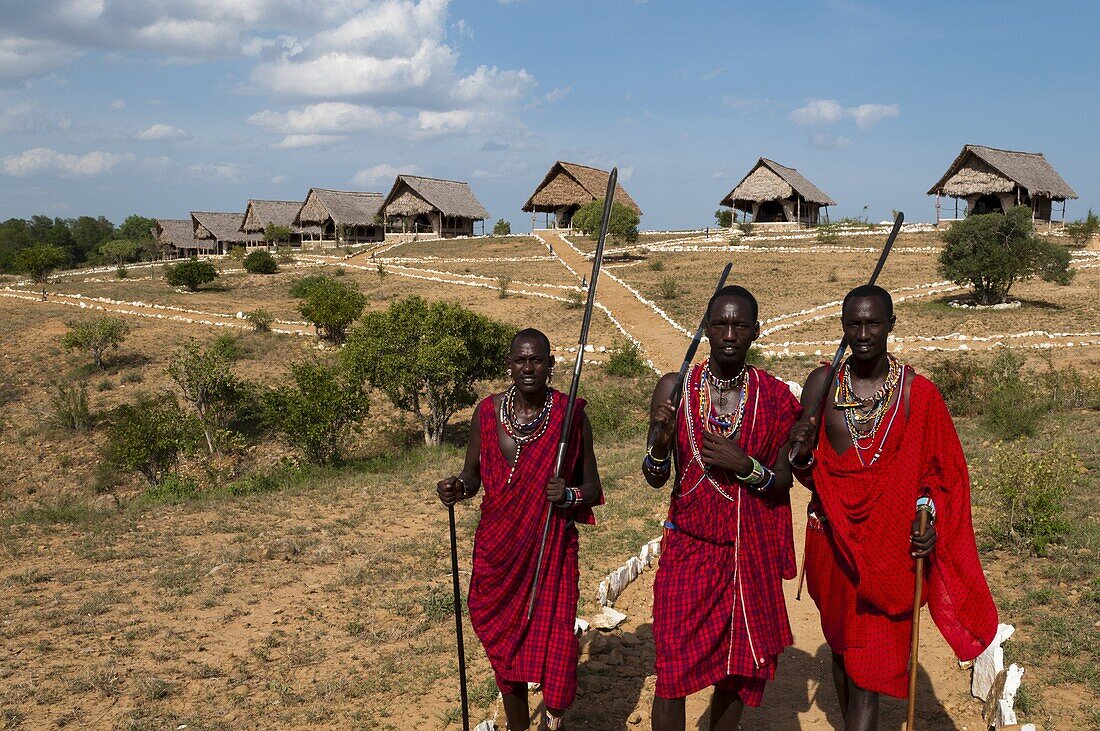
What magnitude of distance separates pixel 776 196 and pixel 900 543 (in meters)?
44.5

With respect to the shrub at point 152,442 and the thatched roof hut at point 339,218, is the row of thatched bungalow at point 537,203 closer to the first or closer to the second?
the thatched roof hut at point 339,218

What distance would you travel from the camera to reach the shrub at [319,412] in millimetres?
12453

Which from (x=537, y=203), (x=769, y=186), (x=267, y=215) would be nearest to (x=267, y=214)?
(x=267, y=215)

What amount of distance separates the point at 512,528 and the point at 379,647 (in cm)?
241

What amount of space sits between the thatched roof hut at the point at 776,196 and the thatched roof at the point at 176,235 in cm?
3652

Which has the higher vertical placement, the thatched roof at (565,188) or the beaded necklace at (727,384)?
the thatched roof at (565,188)

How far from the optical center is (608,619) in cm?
586

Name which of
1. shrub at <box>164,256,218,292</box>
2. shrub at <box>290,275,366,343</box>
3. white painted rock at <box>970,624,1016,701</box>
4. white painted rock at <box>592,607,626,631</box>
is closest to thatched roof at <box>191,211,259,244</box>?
shrub at <box>164,256,218,292</box>

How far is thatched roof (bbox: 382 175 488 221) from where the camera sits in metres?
49.6

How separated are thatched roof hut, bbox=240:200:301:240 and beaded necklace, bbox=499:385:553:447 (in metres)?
51.7

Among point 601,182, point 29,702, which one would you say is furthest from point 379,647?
point 601,182

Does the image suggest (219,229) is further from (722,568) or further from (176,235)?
(722,568)

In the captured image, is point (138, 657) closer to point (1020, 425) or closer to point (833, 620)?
point (833, 620)

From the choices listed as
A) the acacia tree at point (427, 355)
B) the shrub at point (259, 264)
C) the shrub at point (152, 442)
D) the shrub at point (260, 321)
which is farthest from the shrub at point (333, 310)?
the shrub at point (259, 264)
